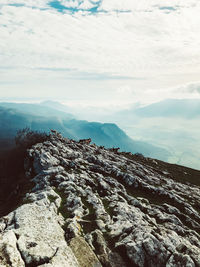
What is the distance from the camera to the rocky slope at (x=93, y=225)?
13.4 m

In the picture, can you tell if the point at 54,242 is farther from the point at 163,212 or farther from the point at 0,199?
the point at 0,199

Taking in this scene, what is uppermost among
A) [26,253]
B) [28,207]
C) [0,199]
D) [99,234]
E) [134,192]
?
[26,253]

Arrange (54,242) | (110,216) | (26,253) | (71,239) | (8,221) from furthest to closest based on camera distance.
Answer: (110,216)
(8,221)
(71,239)
(54,242)
(26,253)

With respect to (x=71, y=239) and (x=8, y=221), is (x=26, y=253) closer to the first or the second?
(x=71, y=239)

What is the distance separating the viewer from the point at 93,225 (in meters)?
21.5

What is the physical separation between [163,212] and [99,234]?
58.0 ft

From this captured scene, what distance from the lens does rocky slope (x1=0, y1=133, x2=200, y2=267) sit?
13.4 meters

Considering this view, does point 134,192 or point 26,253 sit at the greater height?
point 26,253

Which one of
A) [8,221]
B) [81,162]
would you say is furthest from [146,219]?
[81,162]

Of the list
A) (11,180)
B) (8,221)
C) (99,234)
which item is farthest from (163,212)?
(11,180)

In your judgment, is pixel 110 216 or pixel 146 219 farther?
pixel 146 219

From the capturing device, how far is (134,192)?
39.2 meters

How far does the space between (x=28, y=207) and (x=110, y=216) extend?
11825 millimetres

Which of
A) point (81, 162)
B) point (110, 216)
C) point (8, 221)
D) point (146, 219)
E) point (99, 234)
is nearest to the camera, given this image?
point (8, 221)
